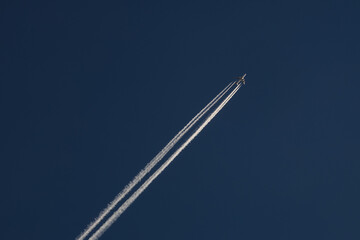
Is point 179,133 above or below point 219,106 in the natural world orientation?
below

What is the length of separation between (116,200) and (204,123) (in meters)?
14.2

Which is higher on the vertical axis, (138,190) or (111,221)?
(138,190)

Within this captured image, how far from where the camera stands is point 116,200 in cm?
5584

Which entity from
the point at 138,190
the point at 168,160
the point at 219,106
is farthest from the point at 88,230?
the point at 219,106

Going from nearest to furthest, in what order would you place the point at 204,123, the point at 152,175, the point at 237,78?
the point at 152,175, the point at 204,123, the point at 237,78

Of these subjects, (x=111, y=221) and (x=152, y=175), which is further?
(x=152, y=175)

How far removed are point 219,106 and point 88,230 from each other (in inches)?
886

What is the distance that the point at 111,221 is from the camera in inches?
2093

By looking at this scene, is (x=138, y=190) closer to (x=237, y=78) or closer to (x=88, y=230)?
(x=88, y=230)

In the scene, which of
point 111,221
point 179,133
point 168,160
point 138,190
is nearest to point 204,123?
point 179,133

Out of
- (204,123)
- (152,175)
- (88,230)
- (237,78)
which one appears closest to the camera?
(88,230)

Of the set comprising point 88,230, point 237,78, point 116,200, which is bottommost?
point 88,230

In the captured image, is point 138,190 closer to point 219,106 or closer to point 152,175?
point 152,175

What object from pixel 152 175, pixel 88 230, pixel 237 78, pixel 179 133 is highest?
pixel 237 78
